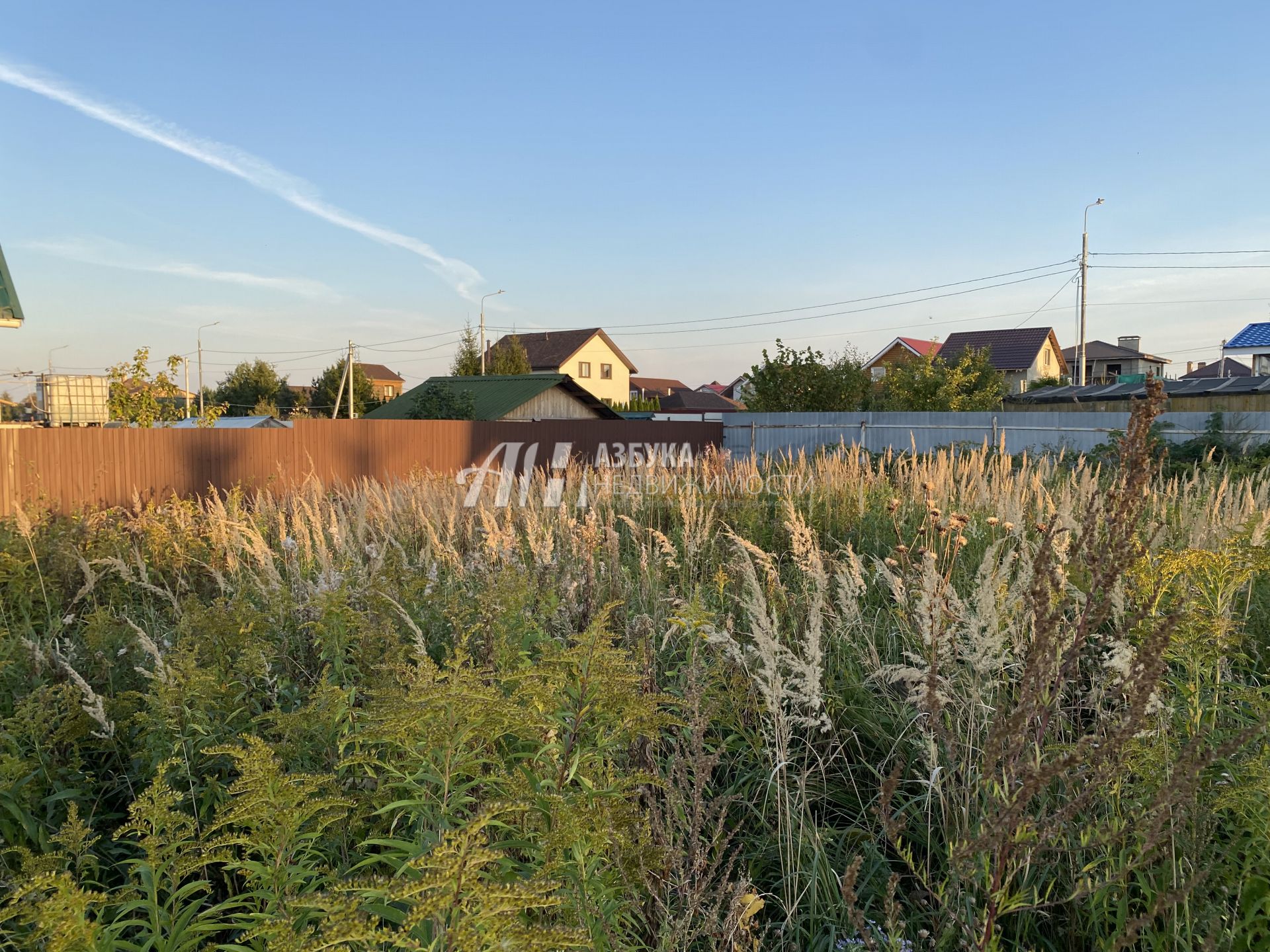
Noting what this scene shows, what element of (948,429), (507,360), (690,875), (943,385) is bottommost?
(690,875)

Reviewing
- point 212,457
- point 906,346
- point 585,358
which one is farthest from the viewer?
point 585,358

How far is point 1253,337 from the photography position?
24016mm

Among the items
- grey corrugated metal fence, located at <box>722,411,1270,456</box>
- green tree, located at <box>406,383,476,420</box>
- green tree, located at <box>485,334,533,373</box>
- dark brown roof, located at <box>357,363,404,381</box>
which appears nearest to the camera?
grey corrugated metal fence, located at <box>722,411,1270,456</box>

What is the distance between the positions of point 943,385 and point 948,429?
7652mm

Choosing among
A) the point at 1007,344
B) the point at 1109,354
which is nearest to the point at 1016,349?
the point at 1007,344

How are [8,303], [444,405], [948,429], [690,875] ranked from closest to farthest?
[690,875]
[8,303]
[948,429]
[444,405]

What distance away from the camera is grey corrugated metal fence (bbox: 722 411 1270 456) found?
1541cm

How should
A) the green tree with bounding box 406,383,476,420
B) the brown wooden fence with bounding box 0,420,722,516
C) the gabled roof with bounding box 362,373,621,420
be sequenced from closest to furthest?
the brown wooden fence with bounding box 0,420,722,516 → the green tree with bounding box 406,383,476,420 → the gabled roof with bounding box 362,373,621,420

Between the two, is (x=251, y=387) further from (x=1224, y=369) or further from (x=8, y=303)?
(x=1224, y=369)

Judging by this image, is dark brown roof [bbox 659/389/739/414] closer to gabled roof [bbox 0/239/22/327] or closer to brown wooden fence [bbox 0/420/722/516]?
brown wooden fence [bbox 0/420/722/516]

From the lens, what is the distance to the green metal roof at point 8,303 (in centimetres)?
856

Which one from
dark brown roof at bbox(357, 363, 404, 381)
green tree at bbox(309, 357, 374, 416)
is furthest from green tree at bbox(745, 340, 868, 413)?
dark brown roof at bbox(357, 363, 404, 381)

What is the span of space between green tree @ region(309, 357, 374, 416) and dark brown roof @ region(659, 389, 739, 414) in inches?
871

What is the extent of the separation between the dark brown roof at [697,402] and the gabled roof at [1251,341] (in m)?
37.5
